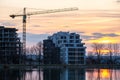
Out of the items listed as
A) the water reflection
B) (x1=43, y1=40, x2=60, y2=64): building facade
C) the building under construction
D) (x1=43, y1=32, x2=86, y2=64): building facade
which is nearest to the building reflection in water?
the water reflection

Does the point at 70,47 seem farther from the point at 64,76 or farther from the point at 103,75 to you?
the point at 64,76

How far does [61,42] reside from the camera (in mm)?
189375

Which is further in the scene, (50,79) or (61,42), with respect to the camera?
(61,42)

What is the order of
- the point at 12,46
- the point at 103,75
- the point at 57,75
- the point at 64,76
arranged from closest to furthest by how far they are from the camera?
1. the point at 64,76
2. the point at 57,75
3. the point at 103,75
4. the point at 12,46

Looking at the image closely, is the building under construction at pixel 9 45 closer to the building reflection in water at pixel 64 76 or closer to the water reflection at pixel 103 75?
the building reflection in water at pixel 64 76

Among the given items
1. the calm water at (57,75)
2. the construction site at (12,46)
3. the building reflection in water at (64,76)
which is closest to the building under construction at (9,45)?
the construction site at (12,46)

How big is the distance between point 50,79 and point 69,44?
10833 centimetres

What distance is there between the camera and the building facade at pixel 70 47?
177 m

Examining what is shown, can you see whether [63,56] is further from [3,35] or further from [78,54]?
[3,35]

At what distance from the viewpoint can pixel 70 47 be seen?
18150 centimetres

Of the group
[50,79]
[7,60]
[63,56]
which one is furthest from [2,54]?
[50,79]

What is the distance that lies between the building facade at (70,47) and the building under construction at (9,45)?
2103 centimetres

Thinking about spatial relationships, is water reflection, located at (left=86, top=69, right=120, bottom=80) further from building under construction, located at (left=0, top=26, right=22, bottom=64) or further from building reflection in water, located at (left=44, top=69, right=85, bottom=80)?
building under construction, located at (left=0, top=26, right=22, bottom=64)

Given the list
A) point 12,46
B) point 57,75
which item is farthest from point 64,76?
point 12,46
